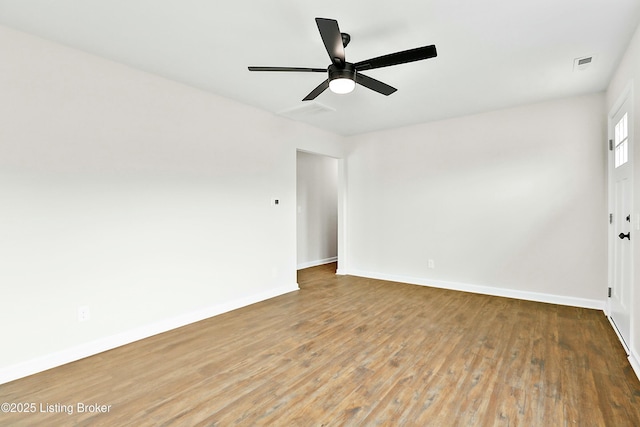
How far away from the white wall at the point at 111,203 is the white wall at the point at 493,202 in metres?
2.24

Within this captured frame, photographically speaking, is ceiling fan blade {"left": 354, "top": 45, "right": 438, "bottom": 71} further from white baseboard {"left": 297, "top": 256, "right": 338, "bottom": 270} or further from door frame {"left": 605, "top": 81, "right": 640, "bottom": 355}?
white baseboard {"left": 297, "top": 256, "right": 338, "bottom": 270}

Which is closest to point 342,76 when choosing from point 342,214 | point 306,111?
point 306,111

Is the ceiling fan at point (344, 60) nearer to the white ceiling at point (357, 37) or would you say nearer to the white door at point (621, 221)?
the white ceiling at point (357, 37)

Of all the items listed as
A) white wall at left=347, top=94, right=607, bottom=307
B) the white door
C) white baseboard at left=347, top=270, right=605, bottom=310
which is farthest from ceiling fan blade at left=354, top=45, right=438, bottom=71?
white baseboard at left=347, top=270, right=605, bottom=310

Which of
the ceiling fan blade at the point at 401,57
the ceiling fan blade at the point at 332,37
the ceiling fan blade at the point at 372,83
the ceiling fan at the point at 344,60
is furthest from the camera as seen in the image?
the ceiling fan blade at the point at 372,83

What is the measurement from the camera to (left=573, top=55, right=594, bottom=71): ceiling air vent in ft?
9.14

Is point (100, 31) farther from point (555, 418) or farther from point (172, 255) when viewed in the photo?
point (555, 418)

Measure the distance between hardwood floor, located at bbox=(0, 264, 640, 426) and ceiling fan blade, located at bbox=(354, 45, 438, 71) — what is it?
2191 millimetres

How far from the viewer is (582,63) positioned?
2.89 metres

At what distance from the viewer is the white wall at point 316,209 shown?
20.7 ft

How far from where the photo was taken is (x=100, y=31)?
235 cm

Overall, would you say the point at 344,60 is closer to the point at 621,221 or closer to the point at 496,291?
the point at 621,221

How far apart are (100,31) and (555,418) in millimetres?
3962

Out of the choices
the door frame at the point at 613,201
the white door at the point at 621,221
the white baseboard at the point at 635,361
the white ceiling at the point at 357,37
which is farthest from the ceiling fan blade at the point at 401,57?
the white baseboard at the point at 635,361
